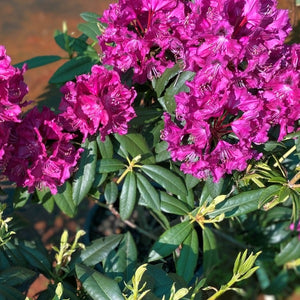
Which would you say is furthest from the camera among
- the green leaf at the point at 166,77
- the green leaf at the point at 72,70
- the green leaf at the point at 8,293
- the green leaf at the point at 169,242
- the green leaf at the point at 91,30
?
the green leaf at the point at 91,30

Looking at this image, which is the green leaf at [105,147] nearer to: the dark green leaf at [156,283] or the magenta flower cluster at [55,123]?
the magenta flower cluster at [55,123]

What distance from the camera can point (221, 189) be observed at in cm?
125

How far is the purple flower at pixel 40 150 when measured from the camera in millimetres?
1133

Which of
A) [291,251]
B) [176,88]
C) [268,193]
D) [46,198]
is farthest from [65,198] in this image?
[291,251]

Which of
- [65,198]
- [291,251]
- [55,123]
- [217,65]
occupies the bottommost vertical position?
[291,251]

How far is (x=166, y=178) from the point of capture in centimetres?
130

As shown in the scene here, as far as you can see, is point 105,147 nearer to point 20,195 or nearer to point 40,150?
point 40,150

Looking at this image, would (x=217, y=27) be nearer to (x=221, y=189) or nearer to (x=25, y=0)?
(x=221, y=189)

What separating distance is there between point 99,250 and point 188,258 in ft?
0.86

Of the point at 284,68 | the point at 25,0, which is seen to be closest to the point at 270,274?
the point at 284,68

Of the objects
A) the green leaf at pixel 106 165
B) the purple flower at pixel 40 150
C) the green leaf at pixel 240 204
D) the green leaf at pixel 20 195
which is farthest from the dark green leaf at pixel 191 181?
the green leaf at pixel 20 195

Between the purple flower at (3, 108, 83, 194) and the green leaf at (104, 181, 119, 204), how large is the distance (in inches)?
7.9

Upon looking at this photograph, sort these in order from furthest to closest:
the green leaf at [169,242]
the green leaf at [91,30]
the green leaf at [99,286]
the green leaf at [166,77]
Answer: the green leaf at [91,30] < the green leaf at [169,242] < the green leaf at [166,77] < the green leaf at [99,286]

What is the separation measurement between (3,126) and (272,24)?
A: 680mm
